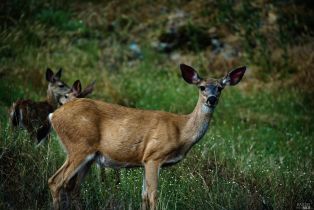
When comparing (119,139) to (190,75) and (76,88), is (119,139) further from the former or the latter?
(76,88)

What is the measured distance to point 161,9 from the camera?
16391mm

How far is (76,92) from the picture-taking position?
10.3 meters

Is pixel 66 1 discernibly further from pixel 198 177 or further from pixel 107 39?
pixel 198 177

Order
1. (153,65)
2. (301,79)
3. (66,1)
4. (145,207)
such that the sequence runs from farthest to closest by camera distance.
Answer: (66,1) < (153,65) < (301,79) < (145,207)

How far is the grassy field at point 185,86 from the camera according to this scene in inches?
286

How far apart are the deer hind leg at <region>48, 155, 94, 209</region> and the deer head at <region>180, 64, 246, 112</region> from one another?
1.27 m

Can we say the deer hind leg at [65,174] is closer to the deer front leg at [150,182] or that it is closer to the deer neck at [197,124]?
the deer front leg at [150,182]

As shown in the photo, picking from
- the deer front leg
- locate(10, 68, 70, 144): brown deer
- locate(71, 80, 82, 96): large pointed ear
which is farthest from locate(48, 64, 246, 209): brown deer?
locate(71, 80, 82, 96): large pointed ear

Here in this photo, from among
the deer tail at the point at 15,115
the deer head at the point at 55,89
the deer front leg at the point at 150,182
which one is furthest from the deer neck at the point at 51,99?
the deer front leg at the point at 150,182

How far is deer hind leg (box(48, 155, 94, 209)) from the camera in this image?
6785 mm

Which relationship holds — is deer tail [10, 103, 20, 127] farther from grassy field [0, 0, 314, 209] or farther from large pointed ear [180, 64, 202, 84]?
large pointed ear [180, 64, 202, 84]

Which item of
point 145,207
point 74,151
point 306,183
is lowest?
point 306,183

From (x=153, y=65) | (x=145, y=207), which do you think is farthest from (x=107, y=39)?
(x=145, y=207)

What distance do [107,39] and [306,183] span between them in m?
8.21
